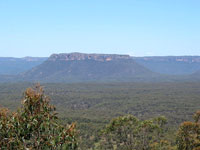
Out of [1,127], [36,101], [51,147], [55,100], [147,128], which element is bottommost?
[55,100]

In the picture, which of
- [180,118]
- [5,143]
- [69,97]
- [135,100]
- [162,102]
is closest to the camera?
[5,143]

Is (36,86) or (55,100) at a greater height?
(36,86)

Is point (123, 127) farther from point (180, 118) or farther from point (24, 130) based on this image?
point (180, 118)

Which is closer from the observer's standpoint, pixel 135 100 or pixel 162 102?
pixel 162 102

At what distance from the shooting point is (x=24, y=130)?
317 inches

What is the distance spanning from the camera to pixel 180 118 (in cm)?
7275

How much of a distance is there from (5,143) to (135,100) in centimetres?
10515

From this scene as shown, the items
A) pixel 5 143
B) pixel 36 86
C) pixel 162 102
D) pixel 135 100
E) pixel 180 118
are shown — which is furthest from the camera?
pixel 135 100

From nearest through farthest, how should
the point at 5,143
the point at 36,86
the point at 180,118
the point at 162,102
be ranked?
1. the point at 5,143
2. the point at 36,86
3. the point at 180,118
4. the point at 162,102

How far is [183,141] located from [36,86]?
12.7m

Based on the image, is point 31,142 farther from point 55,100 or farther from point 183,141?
point 55,100

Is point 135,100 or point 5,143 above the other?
point 5,143

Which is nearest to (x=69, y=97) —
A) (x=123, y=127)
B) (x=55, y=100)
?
(x=55, y=100)

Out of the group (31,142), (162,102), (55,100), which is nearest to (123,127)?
(31,142)
